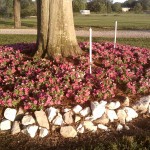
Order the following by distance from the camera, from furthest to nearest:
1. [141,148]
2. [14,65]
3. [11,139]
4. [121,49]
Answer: [121,49] → [14,65] → [11,139] → [141,148]

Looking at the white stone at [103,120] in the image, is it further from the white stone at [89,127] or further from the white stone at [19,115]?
the white stone at [19,115]

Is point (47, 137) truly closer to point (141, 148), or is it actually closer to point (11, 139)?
point (11, 139)

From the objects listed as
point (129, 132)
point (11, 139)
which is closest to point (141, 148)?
point (129, 132)

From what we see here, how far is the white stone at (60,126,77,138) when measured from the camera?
18.2 feet

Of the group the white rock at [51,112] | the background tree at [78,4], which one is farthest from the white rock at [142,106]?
the background tree at [78,4]

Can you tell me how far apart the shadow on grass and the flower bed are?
0.63m

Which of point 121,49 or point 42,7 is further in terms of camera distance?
point 121,49

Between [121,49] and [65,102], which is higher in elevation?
[121,49]

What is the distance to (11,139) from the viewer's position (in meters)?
5.47

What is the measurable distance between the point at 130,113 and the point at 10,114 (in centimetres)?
209

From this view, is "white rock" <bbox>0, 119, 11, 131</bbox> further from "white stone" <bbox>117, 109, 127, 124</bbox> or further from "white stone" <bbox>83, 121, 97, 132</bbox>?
"white stone" <bbox>117, 109, 127, 124</bbox>

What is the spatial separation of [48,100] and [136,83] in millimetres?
2015

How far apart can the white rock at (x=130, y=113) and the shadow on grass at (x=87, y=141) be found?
33 cm

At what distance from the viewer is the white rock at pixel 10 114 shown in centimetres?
580
